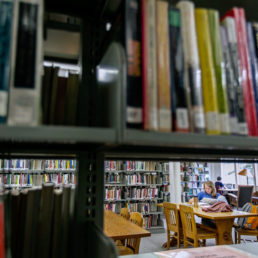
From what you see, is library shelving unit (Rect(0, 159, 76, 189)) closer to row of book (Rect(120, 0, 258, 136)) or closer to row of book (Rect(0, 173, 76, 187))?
row of book (Rect(0, 173, 76, 187))

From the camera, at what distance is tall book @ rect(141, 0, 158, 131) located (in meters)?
0.60

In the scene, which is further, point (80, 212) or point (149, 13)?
point (80, 212)

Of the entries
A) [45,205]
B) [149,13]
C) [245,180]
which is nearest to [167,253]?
[45,205]

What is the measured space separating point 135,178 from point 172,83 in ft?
19.3

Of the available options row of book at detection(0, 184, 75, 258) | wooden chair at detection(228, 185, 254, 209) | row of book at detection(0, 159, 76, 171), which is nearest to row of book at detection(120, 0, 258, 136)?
row of book at detection(0, 184, 75, 258)

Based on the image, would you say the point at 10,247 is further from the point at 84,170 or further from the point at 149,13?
the point at 149,13

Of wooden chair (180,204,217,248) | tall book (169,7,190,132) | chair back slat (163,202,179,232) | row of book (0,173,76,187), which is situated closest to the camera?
tall book (169,7,190,132)

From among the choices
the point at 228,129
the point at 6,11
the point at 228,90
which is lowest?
the point at 228,129

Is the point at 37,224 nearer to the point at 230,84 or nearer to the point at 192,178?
the point at 230,84

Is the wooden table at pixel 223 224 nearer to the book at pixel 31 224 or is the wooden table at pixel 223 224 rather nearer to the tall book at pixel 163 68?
the book at pixel 31 224

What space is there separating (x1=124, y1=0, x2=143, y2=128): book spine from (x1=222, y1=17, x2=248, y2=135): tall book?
285 mm

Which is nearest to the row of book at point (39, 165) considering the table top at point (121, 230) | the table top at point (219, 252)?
the table top at point (121, 230)

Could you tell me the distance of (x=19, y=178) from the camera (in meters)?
5.53

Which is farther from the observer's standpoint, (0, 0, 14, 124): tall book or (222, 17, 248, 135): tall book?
(222, 17, 248, 135): tall book
